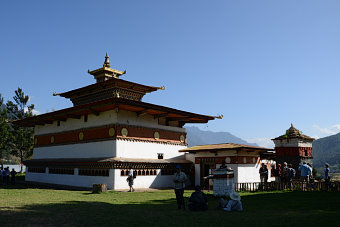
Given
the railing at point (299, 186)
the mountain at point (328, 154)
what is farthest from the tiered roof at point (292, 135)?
the mountain at point (328, 154)

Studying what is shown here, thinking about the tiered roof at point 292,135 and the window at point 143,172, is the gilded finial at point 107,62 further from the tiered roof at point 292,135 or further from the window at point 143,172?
the tiered roof at point 292,135

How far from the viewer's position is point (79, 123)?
81.1ft

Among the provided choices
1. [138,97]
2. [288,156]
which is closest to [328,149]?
[288,156]

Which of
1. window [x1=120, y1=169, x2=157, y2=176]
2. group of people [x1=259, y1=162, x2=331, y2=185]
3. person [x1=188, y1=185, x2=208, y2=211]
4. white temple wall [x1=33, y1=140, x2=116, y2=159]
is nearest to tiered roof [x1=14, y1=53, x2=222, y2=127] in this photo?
white temple wall [x1=33, y1=140, x2=116, y2=159]

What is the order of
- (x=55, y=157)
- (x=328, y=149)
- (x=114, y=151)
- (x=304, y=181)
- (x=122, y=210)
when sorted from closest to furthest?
(x=122, y=210), (x=304, y=181), (x=114, y=151), (x=55, y=157), (x=328, y=149)

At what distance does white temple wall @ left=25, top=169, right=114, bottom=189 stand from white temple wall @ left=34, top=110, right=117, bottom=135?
12.5 ft

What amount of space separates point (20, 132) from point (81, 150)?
885 inches

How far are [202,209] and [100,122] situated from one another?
13672 millimetres

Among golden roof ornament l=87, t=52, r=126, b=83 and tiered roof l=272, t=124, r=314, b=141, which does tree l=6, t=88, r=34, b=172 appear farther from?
tiered roof l=272, t=124, r=314, b=141

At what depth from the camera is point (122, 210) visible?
11.2 metres

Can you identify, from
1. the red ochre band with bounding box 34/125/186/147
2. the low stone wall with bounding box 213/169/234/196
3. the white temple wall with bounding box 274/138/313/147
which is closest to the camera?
the low stone wall with bounding box 213/169/234/196

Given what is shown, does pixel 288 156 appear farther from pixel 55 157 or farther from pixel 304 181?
pixel 55 157

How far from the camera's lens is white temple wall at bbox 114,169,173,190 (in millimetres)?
20391

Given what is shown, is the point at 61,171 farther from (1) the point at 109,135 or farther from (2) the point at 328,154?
(2) the point at 328,154
